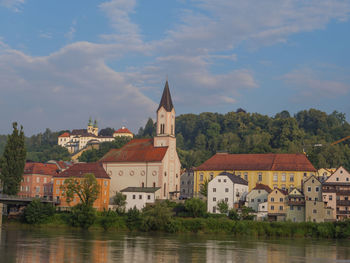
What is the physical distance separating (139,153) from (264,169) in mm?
22131

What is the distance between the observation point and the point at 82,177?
85938 mm

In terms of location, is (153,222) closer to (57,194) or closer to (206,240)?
(206,240)

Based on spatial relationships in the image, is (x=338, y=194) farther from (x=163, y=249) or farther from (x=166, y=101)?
(x=163, y=249)

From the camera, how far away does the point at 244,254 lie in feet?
157

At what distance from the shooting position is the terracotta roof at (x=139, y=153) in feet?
299

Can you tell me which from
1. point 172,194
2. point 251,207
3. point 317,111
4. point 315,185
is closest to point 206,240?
point 251,207

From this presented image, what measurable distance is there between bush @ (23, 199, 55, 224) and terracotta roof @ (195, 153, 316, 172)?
2758 centimetres

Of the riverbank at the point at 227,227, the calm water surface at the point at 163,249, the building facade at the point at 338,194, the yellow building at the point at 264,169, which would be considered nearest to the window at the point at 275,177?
the yellow building at the point at 264,169

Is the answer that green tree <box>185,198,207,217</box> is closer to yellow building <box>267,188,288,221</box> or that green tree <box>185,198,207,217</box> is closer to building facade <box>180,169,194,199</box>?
yellow building <box>267,188,288,221</box>

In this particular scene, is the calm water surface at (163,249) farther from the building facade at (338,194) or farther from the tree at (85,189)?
the tree at (85,189)

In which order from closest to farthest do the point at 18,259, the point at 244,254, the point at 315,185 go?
the point at 18,259 < the point at 244,254 < the point at 315,185

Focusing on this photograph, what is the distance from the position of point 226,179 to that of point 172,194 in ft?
43.8

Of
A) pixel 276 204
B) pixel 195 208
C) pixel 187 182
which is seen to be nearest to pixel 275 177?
pixel 276 204

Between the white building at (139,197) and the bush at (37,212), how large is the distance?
12137mm
